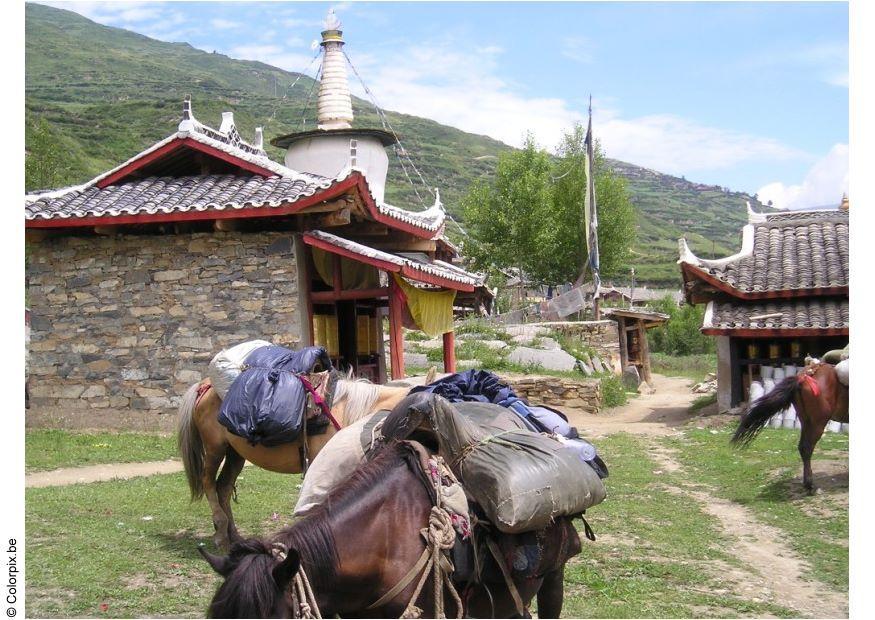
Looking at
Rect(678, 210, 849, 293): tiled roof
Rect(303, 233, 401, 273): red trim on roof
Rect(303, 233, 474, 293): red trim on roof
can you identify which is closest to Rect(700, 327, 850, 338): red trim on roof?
Rect(678, 210, 849, 293): tiled roof

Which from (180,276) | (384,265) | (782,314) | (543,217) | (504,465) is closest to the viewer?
(504,465)

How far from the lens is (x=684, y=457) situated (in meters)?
12.4

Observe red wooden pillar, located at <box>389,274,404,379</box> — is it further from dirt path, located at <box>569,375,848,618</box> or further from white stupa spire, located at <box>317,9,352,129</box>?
white stupa spire, located at <box>317,9,352,129</box>

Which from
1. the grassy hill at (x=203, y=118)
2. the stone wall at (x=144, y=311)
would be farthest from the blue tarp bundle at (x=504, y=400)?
the grassy hill at (x=203, y=118)

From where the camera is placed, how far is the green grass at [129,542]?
554 cm

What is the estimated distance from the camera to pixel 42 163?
28312 mm

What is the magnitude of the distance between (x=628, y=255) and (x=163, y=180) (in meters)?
33.9

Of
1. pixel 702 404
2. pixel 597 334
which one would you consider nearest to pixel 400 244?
pixel 702 404

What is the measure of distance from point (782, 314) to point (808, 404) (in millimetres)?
6795

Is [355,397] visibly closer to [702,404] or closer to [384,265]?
[384,265]

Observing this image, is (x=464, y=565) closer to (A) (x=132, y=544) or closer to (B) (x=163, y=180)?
(A) (x=132, y=544)

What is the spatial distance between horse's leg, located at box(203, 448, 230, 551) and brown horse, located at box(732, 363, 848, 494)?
244 inches

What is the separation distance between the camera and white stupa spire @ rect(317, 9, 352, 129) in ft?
53.9

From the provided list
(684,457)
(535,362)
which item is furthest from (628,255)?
(684,457)
